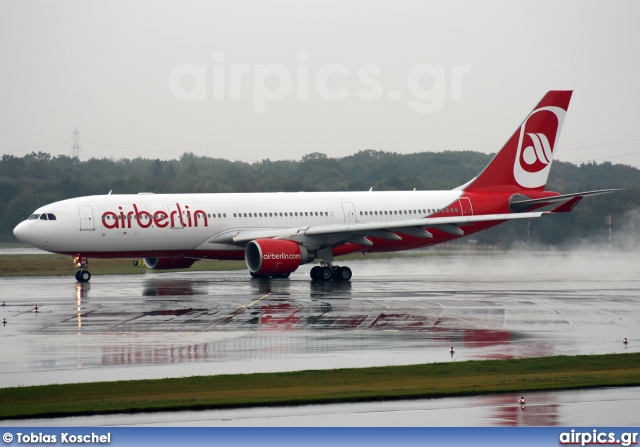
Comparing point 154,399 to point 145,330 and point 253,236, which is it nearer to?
point 145,330

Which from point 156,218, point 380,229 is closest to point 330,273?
point 380,229

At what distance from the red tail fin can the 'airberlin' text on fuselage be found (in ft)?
43.3

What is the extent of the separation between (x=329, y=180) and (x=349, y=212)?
43447 millimetres

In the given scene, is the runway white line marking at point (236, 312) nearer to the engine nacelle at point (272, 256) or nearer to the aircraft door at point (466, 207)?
the engine nacelle at point (272, 256)

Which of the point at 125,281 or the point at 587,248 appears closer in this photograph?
the point at 125,281

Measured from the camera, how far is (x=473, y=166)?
99.5m

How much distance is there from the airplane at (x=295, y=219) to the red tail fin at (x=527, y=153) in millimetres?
47

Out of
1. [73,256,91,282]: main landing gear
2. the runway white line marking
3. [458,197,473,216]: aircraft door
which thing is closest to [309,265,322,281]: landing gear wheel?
the runway white line marking

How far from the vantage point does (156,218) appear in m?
37.8

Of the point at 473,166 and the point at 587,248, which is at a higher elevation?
the point at 473,166

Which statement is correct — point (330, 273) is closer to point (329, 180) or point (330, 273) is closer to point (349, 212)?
point (349, 212)

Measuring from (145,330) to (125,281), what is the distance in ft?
53.5

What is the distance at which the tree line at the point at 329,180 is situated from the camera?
6084 cm

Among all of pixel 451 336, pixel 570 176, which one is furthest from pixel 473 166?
pixel 451 336
